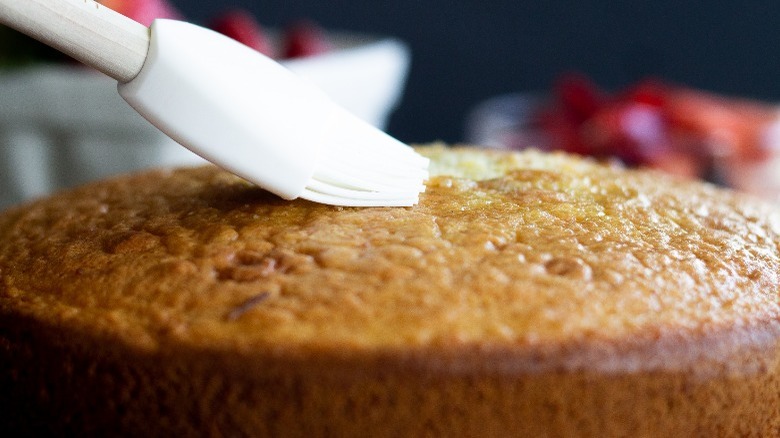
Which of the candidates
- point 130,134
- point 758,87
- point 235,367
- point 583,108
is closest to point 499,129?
point 583,108

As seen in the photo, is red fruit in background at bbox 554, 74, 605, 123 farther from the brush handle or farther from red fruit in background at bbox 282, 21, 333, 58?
the brush handle

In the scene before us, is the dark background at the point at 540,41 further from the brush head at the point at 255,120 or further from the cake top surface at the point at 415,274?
the brush head at the point at 255,120

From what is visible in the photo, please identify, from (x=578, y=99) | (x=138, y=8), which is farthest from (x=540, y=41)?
(x=138, y=8)

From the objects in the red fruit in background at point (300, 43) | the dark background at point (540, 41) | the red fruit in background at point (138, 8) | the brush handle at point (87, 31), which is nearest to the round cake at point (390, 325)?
the brush handle at point (87, 31)

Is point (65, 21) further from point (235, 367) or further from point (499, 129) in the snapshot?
point (499, 129)

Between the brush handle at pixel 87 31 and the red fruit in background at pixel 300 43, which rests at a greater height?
the brush handle at pixel 87 31
